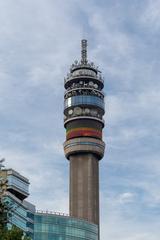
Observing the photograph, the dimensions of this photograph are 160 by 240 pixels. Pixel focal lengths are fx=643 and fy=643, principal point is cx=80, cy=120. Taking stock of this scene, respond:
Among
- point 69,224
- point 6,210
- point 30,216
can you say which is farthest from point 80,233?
point 6,210

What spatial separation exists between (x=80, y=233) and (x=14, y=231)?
14866cm

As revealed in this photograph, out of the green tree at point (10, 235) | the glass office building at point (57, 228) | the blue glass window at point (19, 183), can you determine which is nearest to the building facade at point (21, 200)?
the blue glass window at point (19, 183)

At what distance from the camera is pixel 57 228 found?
626 feet

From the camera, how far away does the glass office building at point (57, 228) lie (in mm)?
185625

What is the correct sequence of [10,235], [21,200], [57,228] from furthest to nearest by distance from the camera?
[57,228] < [21,200] < [10,235]

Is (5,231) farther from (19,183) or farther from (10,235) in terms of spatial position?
(19,183)

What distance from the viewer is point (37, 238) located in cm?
18562

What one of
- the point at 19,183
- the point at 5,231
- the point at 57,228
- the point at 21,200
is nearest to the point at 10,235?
the point at 5,231

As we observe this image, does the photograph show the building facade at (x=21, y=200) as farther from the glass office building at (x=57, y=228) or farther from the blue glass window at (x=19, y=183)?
the glass office building at (x=57, y=228)

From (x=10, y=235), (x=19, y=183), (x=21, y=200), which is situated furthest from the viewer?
(x=21, y=200)

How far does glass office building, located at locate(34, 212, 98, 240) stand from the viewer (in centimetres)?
18562

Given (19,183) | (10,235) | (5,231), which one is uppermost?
(19,183)

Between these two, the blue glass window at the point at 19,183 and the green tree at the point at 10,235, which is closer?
the green tree at the point at 10,235

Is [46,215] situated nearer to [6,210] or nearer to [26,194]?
[26,194]
